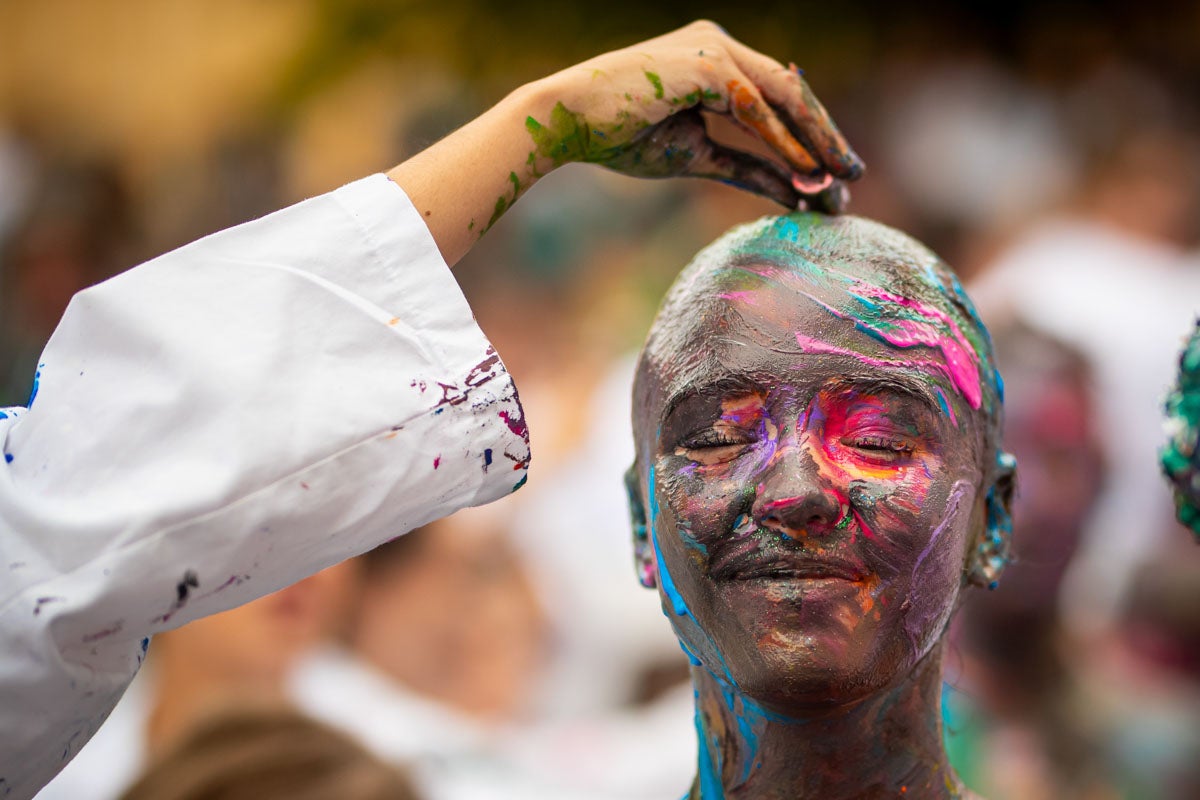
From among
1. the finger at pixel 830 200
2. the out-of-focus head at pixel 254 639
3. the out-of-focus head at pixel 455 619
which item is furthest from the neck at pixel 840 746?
the out-of-focus head at pixel 455 619

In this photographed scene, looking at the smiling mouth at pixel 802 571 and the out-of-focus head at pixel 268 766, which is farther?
the out-of-focus head at pixel 268 766

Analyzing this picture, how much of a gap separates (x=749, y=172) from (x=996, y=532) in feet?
2.20

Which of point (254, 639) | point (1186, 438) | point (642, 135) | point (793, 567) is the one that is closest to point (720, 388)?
point (793, 567)

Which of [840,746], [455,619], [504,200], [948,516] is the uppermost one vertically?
[504,200]

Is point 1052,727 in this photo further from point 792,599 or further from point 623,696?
point 792,599

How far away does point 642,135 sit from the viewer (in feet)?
6.76

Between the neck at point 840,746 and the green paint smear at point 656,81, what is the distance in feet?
2.76

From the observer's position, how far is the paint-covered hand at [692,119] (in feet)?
6.53

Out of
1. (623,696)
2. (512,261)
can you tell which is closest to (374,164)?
(512,261)

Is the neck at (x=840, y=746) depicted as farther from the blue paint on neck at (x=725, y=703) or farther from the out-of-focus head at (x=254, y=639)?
the out-of-focus head at (x=254, y=639)

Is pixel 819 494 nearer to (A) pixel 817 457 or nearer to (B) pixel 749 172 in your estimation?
(A) pixel 817 457

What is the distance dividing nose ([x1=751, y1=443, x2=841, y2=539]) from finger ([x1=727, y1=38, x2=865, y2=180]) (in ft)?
1.70

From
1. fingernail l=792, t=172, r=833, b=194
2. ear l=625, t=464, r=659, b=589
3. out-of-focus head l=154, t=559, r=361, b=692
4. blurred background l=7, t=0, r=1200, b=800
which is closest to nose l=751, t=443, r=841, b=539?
ear l=625, t=464, r=659, b=589

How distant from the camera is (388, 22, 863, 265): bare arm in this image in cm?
190
